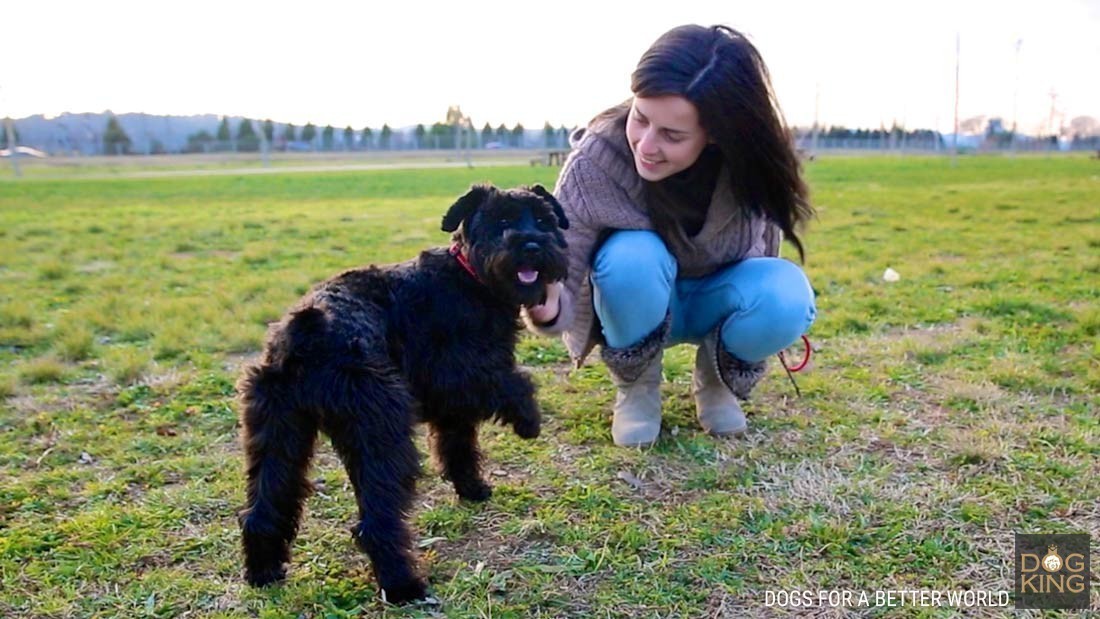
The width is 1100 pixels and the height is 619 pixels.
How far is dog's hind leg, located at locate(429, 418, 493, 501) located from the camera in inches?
131

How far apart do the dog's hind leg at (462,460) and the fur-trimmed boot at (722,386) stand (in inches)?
48.8

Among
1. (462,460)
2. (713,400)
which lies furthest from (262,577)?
(713,400)

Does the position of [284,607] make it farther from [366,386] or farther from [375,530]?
[366,386]

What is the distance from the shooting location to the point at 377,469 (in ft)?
8.44

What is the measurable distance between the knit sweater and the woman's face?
232 millimetres

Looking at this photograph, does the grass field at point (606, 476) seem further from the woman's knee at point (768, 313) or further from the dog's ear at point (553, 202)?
the dog's ear at point (553, 202)

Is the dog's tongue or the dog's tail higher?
the dog's tongue

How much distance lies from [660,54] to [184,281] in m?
6.31

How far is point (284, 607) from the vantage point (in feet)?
8.52

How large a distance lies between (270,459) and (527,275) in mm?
1119

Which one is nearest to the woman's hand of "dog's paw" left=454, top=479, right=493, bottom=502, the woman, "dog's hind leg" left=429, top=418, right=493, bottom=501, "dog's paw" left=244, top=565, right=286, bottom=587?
the woman

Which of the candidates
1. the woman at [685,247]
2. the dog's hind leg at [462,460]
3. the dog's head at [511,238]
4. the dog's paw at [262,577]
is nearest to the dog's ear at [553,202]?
the dog's head at [511,238]

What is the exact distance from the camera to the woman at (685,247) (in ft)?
11.4

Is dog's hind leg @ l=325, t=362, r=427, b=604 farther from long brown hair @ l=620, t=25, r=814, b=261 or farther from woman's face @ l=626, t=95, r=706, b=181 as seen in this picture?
long brown hair @ l=620, t=25, r=814, b=261
